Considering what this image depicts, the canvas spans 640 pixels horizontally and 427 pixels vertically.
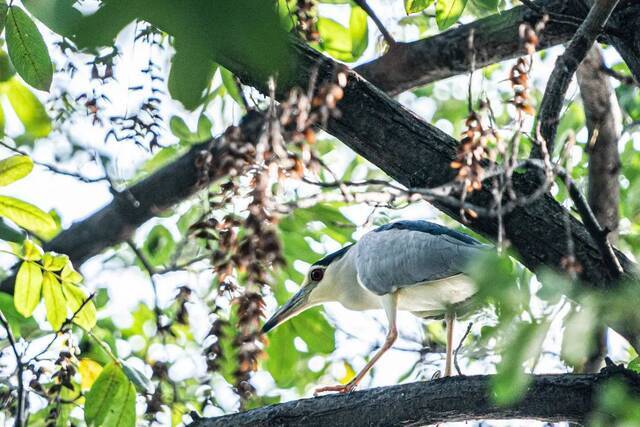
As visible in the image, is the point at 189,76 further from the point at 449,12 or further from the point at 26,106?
the point at 26,106

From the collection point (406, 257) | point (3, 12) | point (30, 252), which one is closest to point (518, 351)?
point (3, 12)

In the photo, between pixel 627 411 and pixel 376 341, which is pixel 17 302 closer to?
pixel 627 411

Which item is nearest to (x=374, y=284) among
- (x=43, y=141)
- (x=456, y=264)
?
(x=456, y=264)

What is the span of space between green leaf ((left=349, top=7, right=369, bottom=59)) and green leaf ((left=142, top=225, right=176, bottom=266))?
1.76 m

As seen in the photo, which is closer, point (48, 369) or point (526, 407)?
point (526, 407)

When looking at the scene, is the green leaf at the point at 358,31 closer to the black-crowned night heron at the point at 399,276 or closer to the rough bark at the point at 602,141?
the black-crowned night heron at the point at 399,276

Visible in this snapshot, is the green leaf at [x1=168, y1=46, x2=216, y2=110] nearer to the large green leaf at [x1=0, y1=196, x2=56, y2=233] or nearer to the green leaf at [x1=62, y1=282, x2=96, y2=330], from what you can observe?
the large green leaf at [x1=0, y1=196, x2=56, y2=233]

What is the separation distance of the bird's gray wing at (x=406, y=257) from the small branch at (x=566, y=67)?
89 cm

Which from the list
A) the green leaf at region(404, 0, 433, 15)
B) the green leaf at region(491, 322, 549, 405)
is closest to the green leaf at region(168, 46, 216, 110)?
the green leaf at region(491, 322, 549, 405)

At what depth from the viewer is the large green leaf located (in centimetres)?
254

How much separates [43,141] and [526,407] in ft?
11.6

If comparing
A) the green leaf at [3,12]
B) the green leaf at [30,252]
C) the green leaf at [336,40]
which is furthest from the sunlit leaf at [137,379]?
the green leaf at [336,40]

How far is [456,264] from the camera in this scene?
3.59 m

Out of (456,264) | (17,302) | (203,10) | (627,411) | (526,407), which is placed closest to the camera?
(203,10)
